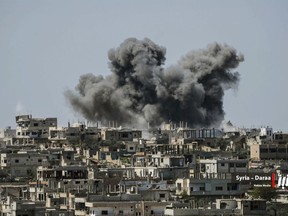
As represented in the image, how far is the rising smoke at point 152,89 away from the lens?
512 feet

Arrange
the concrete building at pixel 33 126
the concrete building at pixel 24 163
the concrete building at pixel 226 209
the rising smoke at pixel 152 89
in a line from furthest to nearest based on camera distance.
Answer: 1. the rising smoke at pixel 152 89
2. the concrete building at pixel 33 126
3. the concrete building at pixel 24 163
4. the concrete building at pixel 226 209

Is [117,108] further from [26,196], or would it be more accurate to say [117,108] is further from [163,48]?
[26,196]

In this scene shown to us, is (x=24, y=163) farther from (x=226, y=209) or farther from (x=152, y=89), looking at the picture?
(x=152, y=89)

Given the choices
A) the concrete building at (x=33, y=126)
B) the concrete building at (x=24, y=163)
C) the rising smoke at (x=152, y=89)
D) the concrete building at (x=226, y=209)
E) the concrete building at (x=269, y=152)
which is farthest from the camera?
the rising smoke at (x=152, y=89)

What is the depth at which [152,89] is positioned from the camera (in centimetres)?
15788

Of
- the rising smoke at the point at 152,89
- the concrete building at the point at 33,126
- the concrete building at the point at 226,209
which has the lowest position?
the concrete building at the point at 226,209

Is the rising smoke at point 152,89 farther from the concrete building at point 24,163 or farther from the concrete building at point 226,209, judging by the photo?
the concrete building at point 226,209

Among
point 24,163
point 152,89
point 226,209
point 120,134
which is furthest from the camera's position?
point 152,89

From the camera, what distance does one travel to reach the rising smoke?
156 metres

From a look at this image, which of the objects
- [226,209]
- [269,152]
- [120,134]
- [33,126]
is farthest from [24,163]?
[226,209]

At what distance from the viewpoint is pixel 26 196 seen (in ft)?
288

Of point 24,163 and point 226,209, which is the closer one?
point 226,209

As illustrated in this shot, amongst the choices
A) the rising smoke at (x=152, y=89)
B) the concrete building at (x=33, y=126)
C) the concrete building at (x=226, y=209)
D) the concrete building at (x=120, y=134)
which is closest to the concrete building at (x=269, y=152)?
the concrete building at (x=120, y=134)

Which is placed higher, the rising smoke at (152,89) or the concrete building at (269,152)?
the rising smoke at (152,89)
